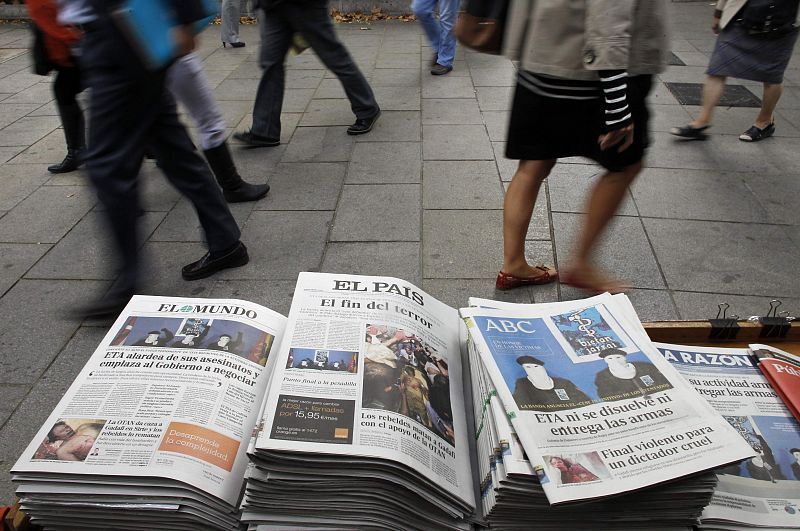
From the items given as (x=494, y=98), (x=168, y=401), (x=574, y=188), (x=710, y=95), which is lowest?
(x=494, y=98)

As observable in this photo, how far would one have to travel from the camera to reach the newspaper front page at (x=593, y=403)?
105 cm

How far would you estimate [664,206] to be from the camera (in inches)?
136

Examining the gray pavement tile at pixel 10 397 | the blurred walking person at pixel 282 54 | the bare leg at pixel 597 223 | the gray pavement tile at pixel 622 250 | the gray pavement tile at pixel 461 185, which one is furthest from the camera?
the blurred walking person at pixel 282 54

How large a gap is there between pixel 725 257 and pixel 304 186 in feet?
8.01

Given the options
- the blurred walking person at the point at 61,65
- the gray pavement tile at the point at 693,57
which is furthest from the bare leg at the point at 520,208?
the gray pavement tile at the point at 693,57

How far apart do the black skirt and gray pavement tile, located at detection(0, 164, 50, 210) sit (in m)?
3.11

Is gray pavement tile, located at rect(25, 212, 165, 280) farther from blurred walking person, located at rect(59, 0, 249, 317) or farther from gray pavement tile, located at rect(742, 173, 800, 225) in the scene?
gray pavement tile, located at rect(742, 173, 800, 225)

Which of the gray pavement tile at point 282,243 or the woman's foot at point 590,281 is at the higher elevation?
the woman's foot at point 590,281

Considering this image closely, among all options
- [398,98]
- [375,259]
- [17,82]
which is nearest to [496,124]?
[398,98]

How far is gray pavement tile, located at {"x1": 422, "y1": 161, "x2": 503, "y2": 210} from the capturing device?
3.53 meters

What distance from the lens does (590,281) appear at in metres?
2.59

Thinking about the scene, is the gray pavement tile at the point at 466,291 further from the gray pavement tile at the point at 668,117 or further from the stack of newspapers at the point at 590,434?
the gray pavement tile at the point at 668,117

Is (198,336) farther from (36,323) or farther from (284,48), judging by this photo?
(284,48)

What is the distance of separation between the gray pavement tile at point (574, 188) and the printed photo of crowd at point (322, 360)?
2.33 m
